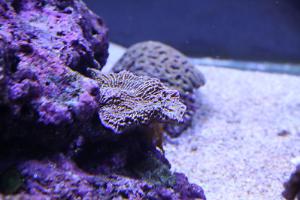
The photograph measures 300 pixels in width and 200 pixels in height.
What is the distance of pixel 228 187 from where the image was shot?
140 inches

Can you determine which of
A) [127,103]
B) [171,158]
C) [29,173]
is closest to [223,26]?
[171,158]

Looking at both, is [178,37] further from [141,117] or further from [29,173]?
[29,173]

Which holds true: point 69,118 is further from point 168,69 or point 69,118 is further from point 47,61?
point 168,69

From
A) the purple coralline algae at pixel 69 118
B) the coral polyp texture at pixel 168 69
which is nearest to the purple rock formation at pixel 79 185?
the purple coralline algae at pixel 69 118

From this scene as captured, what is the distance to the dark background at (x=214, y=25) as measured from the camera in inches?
294

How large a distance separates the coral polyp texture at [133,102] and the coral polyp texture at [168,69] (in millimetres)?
1911

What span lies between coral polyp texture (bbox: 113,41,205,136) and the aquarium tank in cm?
2

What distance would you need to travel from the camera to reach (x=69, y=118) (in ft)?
7.07

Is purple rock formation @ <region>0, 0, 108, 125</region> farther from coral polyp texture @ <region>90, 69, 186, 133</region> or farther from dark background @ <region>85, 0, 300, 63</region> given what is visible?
dark background @ <region>85, 0, 300, 63</region>

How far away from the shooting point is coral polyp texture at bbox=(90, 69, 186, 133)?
8.53 ft

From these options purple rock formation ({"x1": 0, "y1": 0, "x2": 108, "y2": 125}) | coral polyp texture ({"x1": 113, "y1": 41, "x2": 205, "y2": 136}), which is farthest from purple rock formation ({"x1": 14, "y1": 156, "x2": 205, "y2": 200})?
coral polyp texture ({"x1": 113, "y1": 41, "x2": 205, "y2": 136})

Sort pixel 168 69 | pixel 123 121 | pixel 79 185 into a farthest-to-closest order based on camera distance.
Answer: pixel 168 69 → pixel 123 121 → pixel 79 185

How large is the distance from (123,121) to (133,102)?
0.28m

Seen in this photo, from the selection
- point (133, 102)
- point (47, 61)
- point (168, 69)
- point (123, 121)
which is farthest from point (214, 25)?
point (47, 61)
